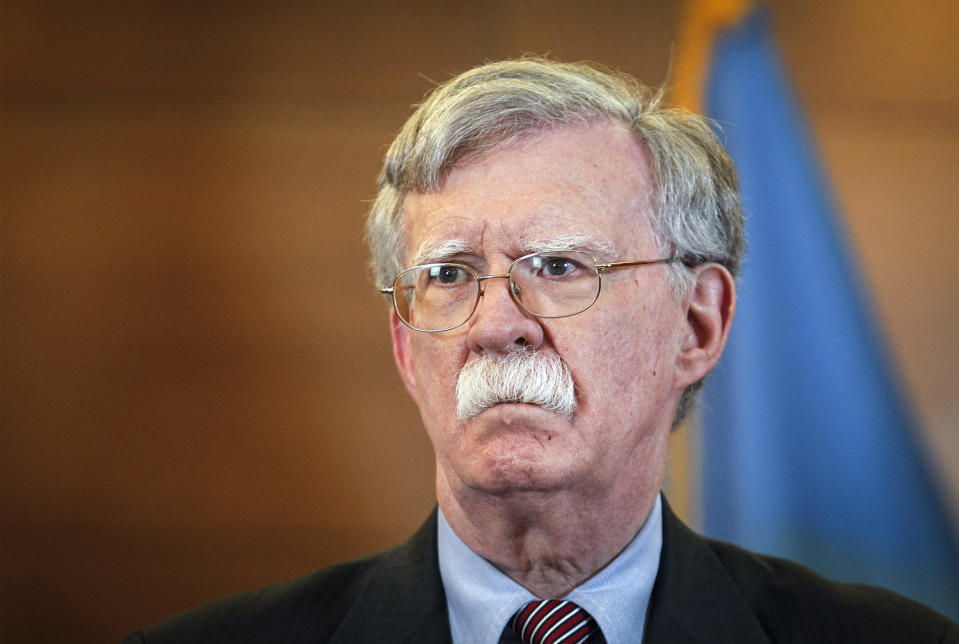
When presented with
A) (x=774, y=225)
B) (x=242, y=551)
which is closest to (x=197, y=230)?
(x=242, y=551)

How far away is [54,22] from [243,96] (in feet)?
1.86

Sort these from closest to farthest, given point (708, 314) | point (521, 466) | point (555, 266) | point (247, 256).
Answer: point (521, 466)
point (555, 266)
point (708, 314)
point (247, 256)

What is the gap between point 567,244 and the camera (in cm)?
158

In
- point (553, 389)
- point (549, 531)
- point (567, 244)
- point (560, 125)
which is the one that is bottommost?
point (549, 531)

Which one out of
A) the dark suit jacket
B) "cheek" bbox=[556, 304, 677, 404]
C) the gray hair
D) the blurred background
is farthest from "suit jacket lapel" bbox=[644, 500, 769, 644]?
the blurred background

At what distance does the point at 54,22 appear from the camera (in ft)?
8.43

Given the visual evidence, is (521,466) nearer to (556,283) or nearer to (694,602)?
(556,283)

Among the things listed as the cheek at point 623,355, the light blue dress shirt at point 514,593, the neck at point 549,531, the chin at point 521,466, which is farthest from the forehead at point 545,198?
the light blue dress shirt at point 514,593

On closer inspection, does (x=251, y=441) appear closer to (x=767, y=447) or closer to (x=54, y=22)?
(x=54, y=22)

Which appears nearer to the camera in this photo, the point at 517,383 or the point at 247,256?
the point at 517,383

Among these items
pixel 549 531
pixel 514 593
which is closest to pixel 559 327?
pixel 549 531

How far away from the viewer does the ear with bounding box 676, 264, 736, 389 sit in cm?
180

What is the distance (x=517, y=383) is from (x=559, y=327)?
132mm

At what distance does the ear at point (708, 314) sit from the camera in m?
1.80
